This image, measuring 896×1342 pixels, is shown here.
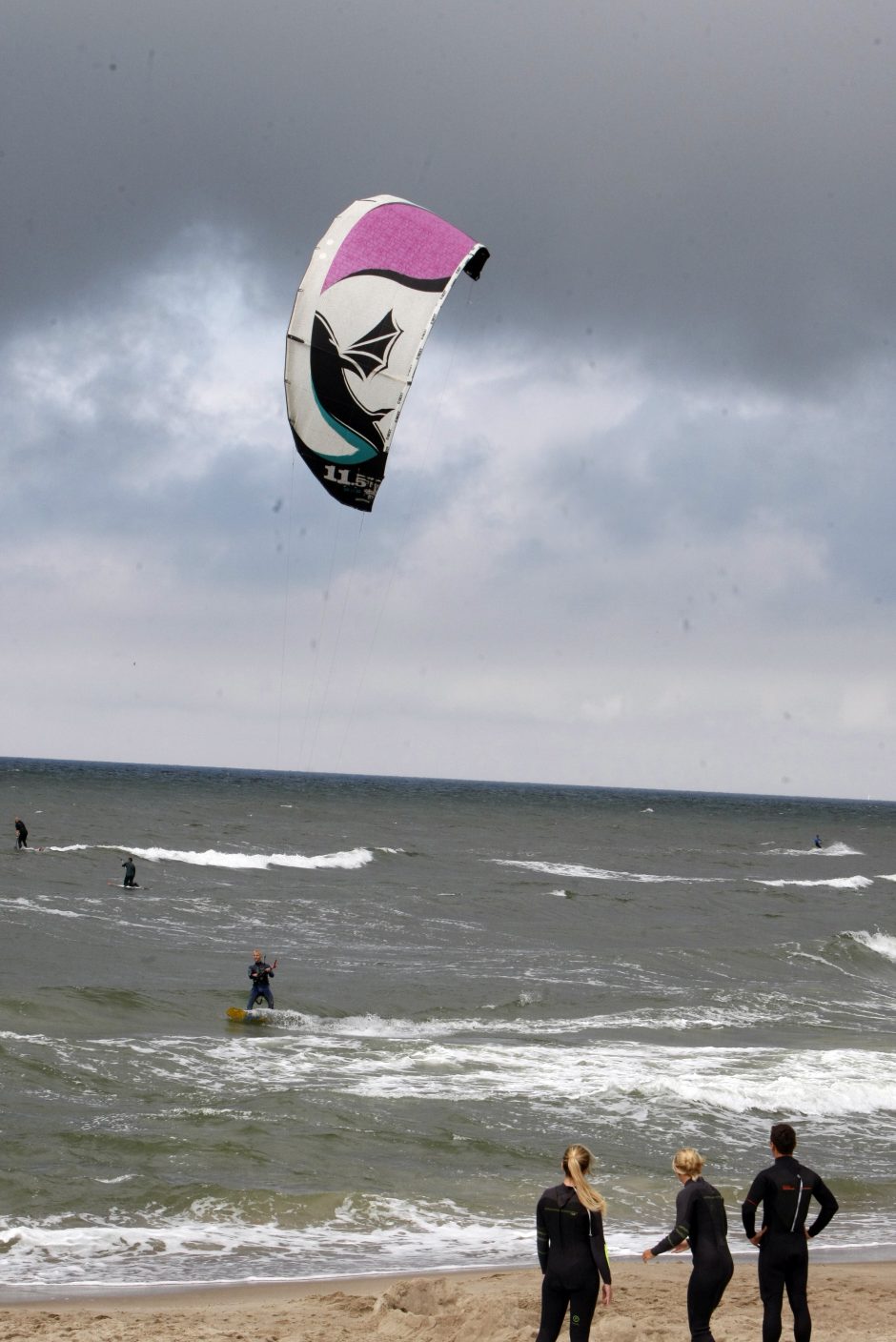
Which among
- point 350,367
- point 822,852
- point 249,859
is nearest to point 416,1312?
point 350,367

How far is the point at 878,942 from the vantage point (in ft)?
110

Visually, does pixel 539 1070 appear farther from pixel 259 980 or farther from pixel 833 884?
pixel 833 884

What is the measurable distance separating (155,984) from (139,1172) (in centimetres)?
1082

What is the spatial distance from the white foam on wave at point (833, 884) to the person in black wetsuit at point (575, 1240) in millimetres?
46561

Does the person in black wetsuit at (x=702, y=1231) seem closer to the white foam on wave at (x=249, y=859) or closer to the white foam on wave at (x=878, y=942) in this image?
the white foam on wave at (x=878, y=942)

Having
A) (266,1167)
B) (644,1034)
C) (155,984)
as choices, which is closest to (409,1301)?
(266,1167)

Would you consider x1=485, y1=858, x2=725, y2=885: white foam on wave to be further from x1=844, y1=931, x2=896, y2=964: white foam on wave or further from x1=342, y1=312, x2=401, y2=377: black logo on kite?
x1=342, y1=312, x2=401, y2=377: black logo on kite

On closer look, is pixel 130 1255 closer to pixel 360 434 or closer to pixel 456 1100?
pixel 456 1100

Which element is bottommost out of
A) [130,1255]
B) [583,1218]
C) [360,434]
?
[130,1255]

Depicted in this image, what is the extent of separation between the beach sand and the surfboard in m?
10.3

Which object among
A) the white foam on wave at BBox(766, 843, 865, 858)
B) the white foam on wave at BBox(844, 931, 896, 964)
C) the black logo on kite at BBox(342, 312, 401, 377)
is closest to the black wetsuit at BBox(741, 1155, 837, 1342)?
the black logo on kite at BBox(342, 312, 401, 377)

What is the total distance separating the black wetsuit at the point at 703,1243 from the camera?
6.21 metres

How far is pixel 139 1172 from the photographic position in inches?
445

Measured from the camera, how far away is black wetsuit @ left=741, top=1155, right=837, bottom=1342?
6.45 meters
